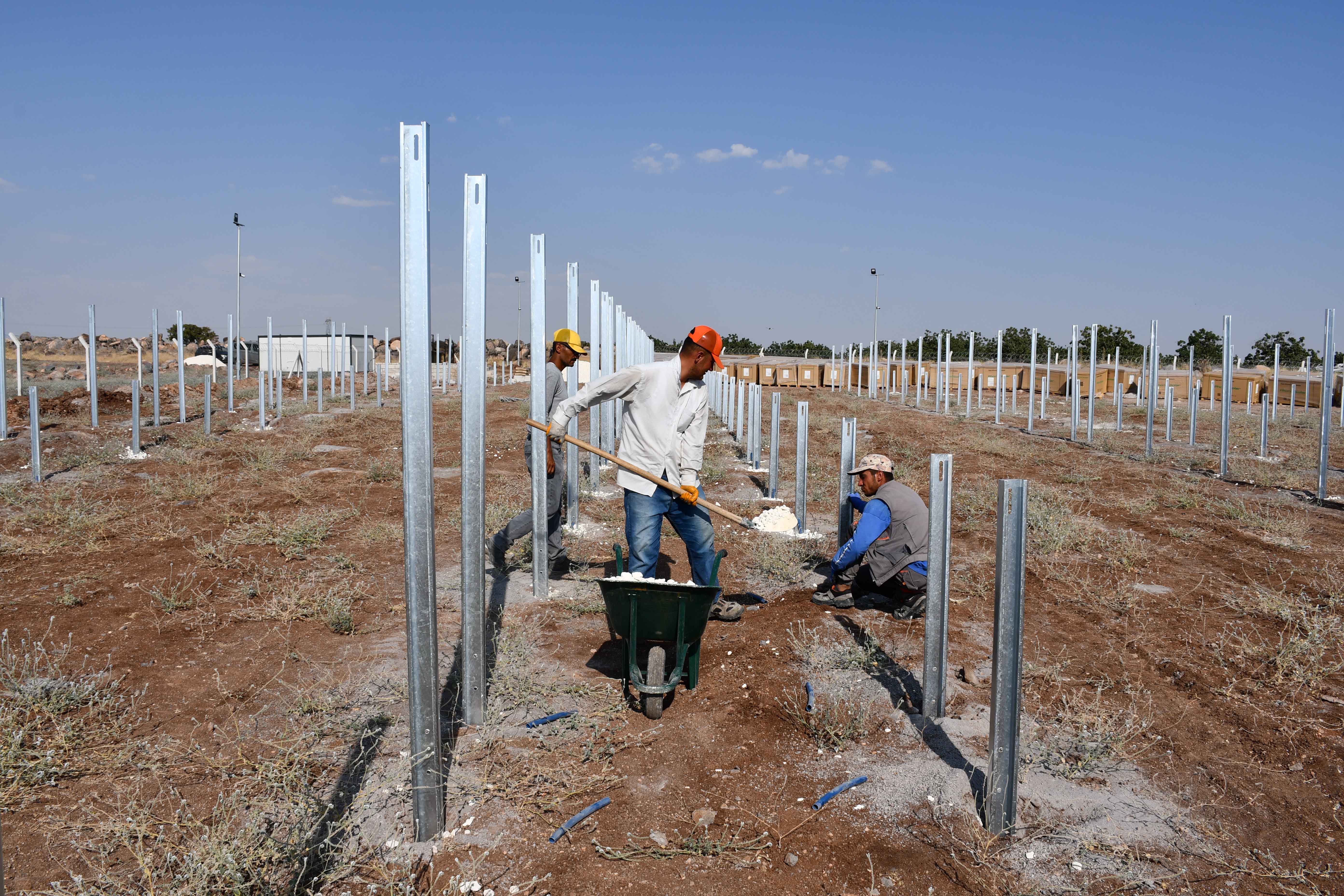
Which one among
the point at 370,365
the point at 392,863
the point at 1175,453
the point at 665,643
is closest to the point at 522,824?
the point at 392,863

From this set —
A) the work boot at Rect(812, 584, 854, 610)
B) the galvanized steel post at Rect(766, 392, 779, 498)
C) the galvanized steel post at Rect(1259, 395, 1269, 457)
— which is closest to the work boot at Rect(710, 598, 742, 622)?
the work boot at Rect(812, 584, 854, 610)

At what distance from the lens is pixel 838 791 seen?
3127 millimetres

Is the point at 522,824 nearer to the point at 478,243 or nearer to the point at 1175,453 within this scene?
the point at 478,243

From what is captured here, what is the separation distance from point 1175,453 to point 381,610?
13.8 metres

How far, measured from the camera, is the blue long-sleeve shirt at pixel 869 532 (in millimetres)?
5176

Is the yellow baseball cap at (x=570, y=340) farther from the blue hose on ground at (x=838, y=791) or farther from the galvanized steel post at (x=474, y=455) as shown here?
the blue hose on ground at (x=838, y=791)

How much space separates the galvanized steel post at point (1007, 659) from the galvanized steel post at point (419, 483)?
6.15 ft

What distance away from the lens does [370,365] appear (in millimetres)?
43844

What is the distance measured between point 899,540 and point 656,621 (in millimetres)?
2134

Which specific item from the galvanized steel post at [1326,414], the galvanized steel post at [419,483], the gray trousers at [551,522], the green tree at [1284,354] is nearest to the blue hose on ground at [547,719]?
the galvanized steel post at [419,483]

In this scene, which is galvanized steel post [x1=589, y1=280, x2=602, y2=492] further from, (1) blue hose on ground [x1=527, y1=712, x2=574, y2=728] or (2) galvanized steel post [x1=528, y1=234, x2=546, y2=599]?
(1) blue hose on ground [x1=527, y1=712, x2=574, y2=728]

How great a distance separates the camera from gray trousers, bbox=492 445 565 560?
5.85 m

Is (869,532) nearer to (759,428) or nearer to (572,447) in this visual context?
(572,447)

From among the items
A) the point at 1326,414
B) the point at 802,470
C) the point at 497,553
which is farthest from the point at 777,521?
the point at 1326,414
